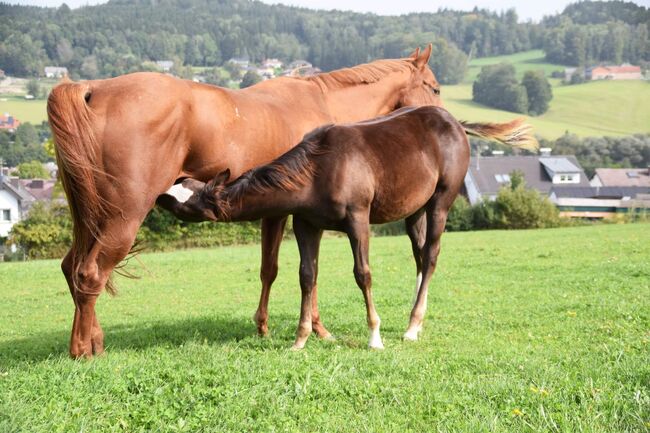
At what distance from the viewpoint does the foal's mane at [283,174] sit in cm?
619

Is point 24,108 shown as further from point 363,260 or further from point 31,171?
point 363,260

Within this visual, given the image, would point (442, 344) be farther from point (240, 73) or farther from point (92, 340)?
point (240, 73)

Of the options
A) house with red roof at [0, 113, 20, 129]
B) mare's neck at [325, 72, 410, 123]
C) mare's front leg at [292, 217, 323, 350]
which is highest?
mare's neck at [325, 72, 410, 123]

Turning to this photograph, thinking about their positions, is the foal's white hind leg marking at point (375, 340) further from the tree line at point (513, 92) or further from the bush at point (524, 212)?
the tree line at point (513, 92)

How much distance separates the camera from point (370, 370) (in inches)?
217

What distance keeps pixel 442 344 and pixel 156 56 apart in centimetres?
16655

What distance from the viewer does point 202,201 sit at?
594 centimetres

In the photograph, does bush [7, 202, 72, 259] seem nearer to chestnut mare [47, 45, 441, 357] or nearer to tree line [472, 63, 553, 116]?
chestnut mare [47, 45, 441, 357]

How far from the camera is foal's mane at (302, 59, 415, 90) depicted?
8.42 meters

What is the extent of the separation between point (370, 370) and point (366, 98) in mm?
4298

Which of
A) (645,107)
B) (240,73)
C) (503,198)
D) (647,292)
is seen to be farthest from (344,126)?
(240,73)

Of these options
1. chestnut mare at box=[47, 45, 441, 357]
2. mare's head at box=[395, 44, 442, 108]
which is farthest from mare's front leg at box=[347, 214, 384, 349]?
mare's head at box=[395, 44, 442, 108]

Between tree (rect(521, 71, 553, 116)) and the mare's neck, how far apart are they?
11609 cm

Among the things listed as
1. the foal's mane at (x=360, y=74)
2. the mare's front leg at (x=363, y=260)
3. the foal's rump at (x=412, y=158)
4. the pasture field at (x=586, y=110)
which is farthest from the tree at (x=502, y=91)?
the mare's front leg at (x=363, y=260)
